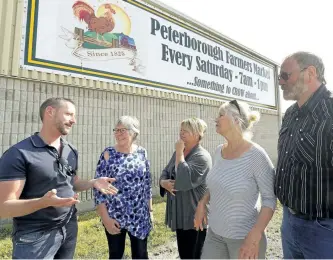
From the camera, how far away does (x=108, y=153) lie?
281cm

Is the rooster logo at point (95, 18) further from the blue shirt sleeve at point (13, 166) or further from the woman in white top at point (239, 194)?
the woman in white top at point (239, 194)

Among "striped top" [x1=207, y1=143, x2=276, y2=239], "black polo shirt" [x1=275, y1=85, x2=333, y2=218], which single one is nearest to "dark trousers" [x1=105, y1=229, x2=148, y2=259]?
"striped top" [x1=207, y1=143, x2=276, y2=239]

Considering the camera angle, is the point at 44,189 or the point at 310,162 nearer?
the point at 310,162

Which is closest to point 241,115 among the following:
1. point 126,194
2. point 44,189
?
point 126,194

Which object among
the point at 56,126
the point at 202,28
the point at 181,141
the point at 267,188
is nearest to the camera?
the point at 267,188

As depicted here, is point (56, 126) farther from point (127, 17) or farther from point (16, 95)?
point (127, 17)

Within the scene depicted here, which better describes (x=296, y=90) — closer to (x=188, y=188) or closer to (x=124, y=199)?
(x=188, y=188)

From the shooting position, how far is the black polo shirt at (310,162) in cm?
177

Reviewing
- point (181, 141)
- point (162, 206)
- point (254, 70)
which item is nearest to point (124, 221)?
point (181, 141)

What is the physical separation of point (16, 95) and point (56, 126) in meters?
3.47

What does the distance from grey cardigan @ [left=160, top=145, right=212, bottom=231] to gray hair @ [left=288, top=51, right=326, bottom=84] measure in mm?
1335

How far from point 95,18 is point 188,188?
5.29 meters

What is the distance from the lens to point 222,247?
6.96 feet

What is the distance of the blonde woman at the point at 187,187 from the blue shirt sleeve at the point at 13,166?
1462mm
